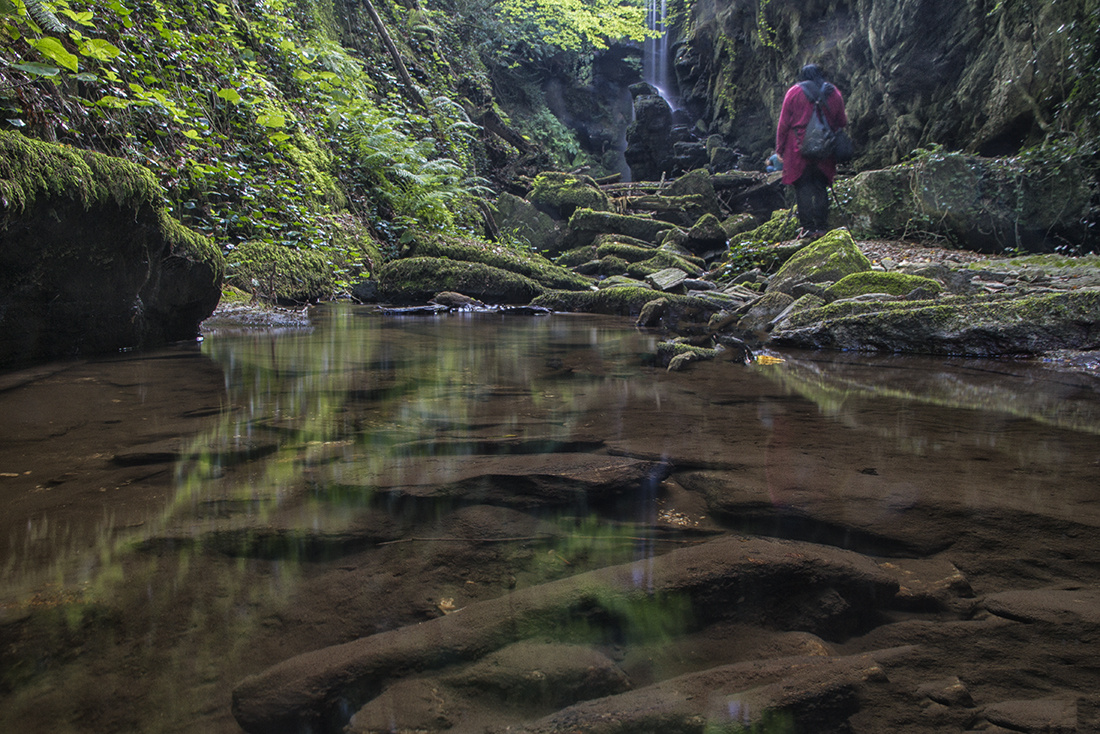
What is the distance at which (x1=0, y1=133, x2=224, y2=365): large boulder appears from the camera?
2.94 m

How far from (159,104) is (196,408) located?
4825 millimetres

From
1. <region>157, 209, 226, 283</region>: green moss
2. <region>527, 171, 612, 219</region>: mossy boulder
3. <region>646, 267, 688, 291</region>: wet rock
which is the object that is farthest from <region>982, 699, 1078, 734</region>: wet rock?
<region>527, 171, 612, 219</region>: mossy boulder

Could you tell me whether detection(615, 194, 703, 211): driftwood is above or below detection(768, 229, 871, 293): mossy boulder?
above

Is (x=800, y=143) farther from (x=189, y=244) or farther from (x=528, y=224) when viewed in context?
(x=189, y=244)

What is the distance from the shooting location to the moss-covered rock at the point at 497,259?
9523 mm

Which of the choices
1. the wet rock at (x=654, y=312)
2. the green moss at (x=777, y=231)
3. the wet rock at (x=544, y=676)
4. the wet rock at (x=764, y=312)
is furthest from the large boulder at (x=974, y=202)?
the wet rock at (x=544, y=676)

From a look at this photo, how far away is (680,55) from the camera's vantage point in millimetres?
27938

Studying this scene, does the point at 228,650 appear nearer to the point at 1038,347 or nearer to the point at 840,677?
the point at 840,677

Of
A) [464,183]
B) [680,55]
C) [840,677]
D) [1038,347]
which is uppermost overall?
[680,55]

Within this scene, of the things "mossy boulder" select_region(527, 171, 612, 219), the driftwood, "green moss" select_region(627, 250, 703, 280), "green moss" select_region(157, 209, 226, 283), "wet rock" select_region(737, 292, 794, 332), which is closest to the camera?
"green moss" select_region(157, 209, 226, 283)

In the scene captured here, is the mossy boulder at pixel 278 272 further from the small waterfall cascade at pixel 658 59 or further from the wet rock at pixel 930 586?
the small waterfall cascade at pixel 658 59

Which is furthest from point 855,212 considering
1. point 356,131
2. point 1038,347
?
point 356,131

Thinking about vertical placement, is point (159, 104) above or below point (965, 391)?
above

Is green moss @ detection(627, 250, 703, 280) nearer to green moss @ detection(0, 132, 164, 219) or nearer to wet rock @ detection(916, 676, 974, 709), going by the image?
green moss @ detection(0, 132, 164, 219)
